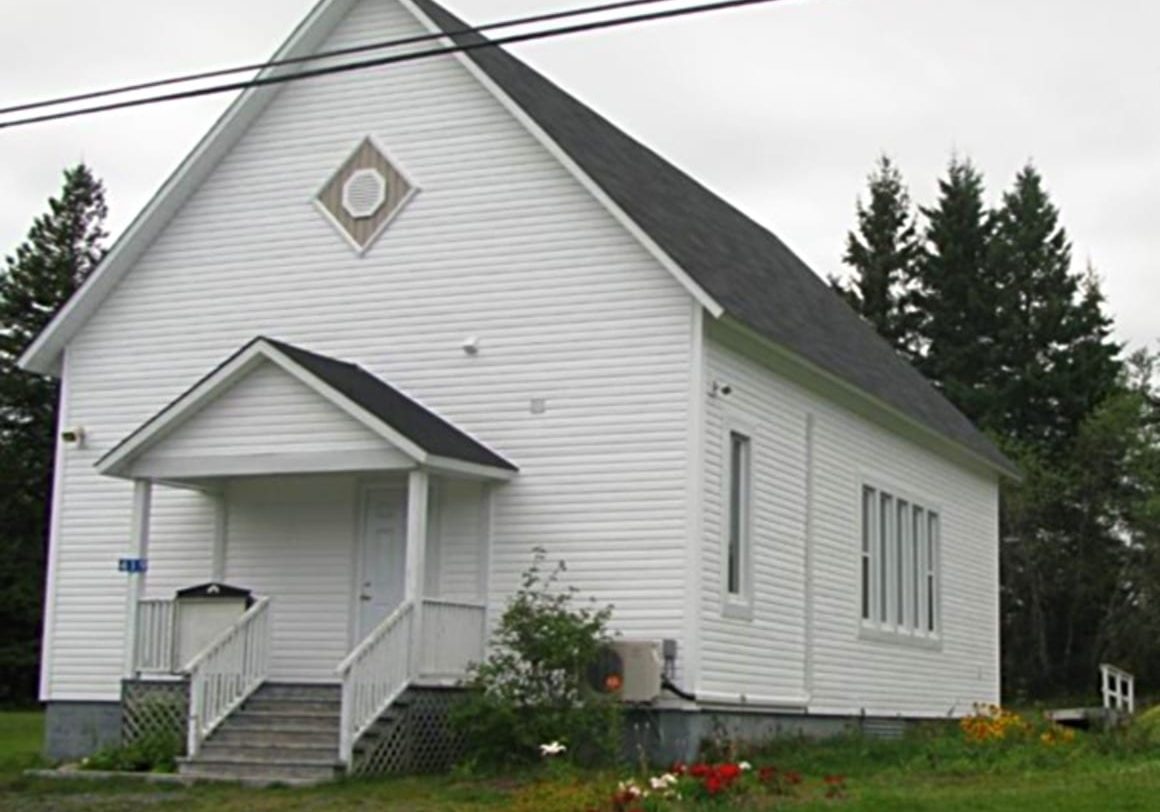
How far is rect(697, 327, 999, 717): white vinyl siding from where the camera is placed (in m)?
19.0

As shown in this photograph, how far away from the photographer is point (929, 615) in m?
26.1

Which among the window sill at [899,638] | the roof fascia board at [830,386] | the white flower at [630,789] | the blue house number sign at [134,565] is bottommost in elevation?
the white flower at [630,789]

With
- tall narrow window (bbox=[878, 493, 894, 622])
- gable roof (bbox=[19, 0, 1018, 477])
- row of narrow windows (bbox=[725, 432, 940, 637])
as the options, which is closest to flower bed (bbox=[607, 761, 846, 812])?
gable roof (bbox=[19, 0, 1018, 477])

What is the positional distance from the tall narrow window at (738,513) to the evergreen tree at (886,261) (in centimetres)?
3925

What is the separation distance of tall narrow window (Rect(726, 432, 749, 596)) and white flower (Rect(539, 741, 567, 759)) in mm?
3250

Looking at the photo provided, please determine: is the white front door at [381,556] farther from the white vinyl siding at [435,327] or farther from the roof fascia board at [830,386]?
the roof fascia board at [830,386]

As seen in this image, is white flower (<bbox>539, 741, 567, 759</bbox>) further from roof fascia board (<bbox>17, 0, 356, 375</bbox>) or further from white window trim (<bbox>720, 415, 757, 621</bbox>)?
roof fascia board (<bbox>17, 0, 356, 375</bbox>)

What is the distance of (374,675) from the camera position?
666 inches

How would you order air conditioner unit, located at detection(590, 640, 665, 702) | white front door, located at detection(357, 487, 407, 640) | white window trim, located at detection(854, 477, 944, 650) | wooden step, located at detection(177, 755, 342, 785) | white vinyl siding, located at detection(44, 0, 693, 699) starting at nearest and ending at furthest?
1. wooden step, located at detection(177, 755, 342, 785)
2. air conditioner unit, located at detection(590, 640, 665, 702)
3. white vinyl siding, located at detection(44, 0, 693, 699)
4. white front door, located at detection(357, 487, 407, 640)
5. white window trim, located at detection(854, 477, 944, 650)

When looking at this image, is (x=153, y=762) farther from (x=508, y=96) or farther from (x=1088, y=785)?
(x=1088, y=785)

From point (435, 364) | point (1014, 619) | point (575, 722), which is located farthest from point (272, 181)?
point (1014, 619)

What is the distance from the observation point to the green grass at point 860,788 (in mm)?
13234

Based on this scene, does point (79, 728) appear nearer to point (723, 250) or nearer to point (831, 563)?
point (831, 563)

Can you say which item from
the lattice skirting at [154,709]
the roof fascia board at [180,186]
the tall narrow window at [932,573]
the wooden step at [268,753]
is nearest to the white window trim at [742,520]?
the wooden step at [268,753]
